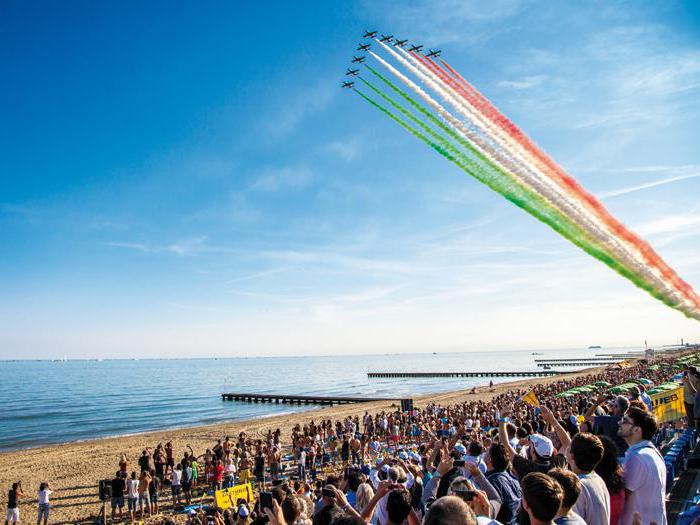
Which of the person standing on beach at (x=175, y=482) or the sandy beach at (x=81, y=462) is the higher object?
the person standing on beach at (x=175, y=482)

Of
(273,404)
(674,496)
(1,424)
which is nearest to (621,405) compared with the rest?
(674,496)

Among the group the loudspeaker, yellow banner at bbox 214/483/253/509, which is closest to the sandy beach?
the loudspeaker

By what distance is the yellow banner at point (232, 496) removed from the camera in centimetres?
1207

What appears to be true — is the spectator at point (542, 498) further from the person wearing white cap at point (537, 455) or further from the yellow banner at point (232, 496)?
the yellow banner at point (232, 496)

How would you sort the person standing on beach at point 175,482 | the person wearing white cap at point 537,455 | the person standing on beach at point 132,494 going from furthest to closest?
the person standing on beach at point 175,482 < the person standing on beach at point 132,494 < the person wearing white cap at point 537,455

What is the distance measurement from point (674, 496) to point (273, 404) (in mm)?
62020

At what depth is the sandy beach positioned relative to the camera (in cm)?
1700

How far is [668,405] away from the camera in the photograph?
14.6 metres

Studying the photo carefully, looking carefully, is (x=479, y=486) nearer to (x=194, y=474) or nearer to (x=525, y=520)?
(x=525, y=520)

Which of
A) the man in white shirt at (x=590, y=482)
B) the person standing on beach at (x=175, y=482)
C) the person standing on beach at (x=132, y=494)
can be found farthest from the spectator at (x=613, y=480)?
the person standing on beach at (x=175, y=482)

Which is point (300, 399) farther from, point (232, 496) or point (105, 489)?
point (232, 496)

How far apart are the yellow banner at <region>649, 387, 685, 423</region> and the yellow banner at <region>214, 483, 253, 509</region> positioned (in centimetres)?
1265

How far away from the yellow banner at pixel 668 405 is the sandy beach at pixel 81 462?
1702cm

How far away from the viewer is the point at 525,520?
366cm
